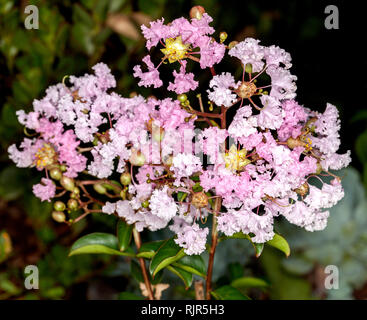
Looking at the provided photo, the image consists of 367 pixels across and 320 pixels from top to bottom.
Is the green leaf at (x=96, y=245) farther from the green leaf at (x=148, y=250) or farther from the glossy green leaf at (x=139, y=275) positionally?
the glossy green leaf at (x=139, y=275)

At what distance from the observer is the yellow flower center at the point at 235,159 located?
0.76 m

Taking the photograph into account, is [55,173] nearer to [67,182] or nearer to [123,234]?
[67,182]

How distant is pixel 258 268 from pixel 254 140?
42.1 inches

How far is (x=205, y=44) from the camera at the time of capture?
30.5 inches

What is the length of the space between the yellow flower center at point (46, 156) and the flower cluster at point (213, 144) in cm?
2

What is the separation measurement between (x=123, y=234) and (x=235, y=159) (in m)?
0.34

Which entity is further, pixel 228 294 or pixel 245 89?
pixel 228 294

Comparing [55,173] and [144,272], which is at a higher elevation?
[55,173]

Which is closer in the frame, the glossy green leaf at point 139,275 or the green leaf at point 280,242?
the green leaf at point 280,242

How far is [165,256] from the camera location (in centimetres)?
85
